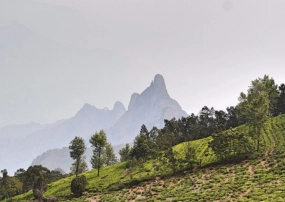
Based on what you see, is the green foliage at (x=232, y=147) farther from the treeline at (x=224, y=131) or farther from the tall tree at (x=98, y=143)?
the tall tree at (x=98, y=143)

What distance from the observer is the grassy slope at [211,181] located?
47438mm

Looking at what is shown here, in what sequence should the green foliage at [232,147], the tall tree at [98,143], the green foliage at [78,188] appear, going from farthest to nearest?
the tall tree at [98,143]
the green foliage at [78,188]
the green foliage at [232,147]

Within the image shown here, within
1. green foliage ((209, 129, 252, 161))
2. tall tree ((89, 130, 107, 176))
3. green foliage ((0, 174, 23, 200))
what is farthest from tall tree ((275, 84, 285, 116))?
green foliage ((0, 174, 23, 200))

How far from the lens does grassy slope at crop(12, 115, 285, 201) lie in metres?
47.4

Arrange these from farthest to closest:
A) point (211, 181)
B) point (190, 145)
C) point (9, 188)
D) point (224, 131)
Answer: point (9, 188)
point (190, 145)
point (224, 131)
point (211, 181)

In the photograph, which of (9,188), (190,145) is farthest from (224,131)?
(9,188)

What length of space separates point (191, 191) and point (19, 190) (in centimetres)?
9520

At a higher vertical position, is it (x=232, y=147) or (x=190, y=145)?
(x=190, y=145)

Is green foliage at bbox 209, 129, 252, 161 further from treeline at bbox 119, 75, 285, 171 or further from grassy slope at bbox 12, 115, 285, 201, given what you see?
grassy slope at bbox 12, 115, 285, 201

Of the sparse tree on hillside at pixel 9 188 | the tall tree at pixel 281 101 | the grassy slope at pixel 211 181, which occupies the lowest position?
the grassy slope at pixel 211 181

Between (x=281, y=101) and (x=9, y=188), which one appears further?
(x=281, y=101)

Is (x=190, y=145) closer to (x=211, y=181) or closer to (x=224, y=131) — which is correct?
(x=224, y=131)

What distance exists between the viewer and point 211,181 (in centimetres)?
5850

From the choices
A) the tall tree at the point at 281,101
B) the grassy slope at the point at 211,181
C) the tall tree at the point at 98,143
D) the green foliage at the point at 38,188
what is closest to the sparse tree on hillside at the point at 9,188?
the grassy slope at the point at 211,181
